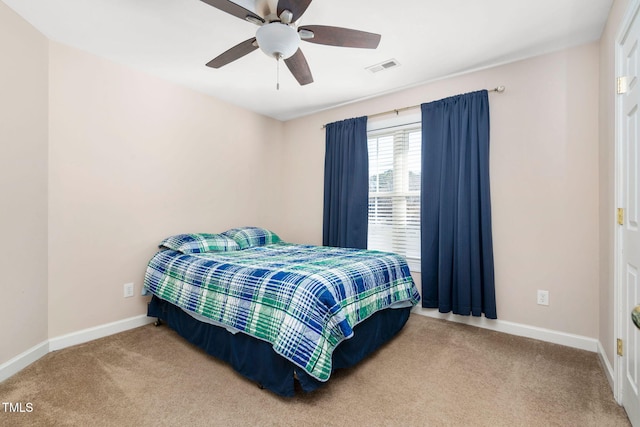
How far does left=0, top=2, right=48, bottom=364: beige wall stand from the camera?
1.98 meters

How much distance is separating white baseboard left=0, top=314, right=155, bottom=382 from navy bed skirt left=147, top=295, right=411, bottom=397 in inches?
8.2

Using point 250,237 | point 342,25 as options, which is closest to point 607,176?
point 342,25

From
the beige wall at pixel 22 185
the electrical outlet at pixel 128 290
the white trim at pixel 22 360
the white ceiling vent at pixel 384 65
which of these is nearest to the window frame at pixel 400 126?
the white ceiling vent at pixel 384 65

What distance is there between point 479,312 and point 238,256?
223cm

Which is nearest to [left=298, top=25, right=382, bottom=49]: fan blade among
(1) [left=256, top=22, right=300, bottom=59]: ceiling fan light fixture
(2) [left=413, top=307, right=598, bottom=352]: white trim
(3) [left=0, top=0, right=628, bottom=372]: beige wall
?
(1) [left=256, top=22, right=300, bottom=59]: ceiling fan light fixture

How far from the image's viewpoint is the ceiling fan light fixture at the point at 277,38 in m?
1.70

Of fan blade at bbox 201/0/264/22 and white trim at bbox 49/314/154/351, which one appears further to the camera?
white trim at bbox 49/314/154/351

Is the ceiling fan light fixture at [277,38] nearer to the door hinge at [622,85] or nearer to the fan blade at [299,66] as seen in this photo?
the fan blade at [299,66]

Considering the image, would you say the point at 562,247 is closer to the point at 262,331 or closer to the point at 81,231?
the point at 262,331

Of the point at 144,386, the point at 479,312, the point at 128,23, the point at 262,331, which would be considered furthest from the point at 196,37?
the point at 479,312

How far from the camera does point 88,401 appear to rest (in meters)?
1.72

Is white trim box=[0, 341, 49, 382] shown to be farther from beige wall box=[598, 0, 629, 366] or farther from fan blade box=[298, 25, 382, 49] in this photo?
beige wall box=[598, 0, 629, 366]

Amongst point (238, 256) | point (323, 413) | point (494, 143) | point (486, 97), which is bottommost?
point (323, 413)

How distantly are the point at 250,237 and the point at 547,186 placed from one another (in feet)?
9.46
